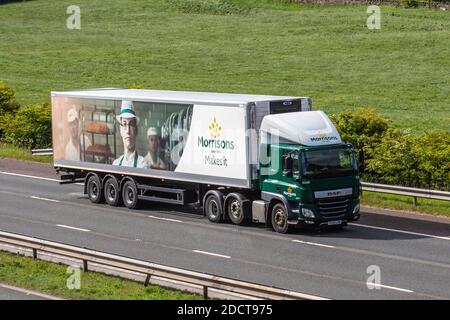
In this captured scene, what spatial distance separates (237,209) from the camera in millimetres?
29484

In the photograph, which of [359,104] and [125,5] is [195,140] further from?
[125,5]

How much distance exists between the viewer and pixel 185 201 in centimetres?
3109

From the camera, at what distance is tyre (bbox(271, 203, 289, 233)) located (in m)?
28.2

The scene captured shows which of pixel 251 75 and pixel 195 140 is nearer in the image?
pixel 195 140

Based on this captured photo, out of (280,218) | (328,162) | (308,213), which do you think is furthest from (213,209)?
(328,162)

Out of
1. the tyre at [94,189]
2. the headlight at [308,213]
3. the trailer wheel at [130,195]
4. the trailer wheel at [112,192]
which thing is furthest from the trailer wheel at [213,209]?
the tyre at [94,189]

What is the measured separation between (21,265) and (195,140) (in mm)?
→ 8289

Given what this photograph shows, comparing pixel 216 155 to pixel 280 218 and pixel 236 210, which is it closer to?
pixel 236 210

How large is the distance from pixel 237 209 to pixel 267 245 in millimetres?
2864

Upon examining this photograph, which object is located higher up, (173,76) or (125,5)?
(125,5)

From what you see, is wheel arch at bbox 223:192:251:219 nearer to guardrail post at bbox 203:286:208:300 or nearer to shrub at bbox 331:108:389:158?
shrub at bbox 331:108:389:158

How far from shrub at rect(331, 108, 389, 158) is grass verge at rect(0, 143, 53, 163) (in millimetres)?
13257

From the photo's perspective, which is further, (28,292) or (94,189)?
(94,189)
